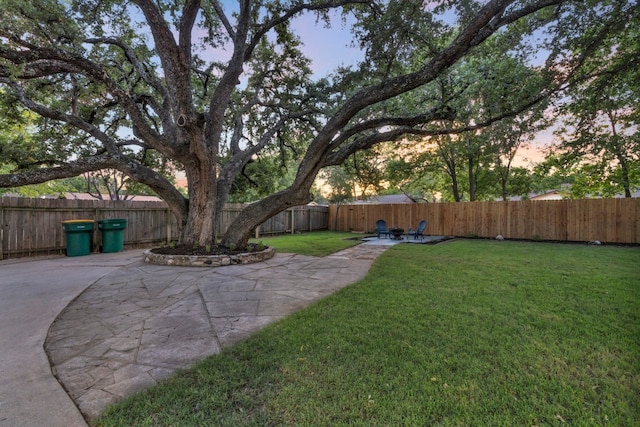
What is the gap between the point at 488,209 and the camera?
37.0ft

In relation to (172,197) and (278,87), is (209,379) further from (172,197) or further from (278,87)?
(278,87)

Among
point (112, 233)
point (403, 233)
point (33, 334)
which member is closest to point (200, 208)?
point (112, 233)

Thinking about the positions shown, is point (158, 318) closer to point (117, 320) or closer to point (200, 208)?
point (117, 320)

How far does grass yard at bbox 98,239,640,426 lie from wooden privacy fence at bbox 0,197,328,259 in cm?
759

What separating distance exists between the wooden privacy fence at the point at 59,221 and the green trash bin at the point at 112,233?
0.99 feet

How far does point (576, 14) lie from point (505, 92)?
162cm

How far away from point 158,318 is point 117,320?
1.30ft

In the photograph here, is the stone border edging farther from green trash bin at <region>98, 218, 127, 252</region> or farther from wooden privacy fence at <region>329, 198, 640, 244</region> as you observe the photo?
wooden privacy fence at <region>329, 198, 640, 244</region>

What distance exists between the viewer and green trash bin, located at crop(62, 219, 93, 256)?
6.89 meters

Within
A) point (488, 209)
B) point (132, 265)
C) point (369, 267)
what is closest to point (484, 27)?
point (369, 267)

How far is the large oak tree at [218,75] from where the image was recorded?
4.87 metres

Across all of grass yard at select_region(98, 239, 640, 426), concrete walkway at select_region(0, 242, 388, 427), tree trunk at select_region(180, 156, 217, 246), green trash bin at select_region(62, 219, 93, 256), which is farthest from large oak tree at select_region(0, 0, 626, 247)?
grass yard at select_region(98, 239, 640, 426)

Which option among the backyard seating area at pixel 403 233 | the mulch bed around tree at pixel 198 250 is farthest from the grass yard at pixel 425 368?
the backyard seating area at pixel 403 233

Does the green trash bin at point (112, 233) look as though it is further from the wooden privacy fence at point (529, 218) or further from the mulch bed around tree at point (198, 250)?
the wooden privacy fence at point (529, 218)
